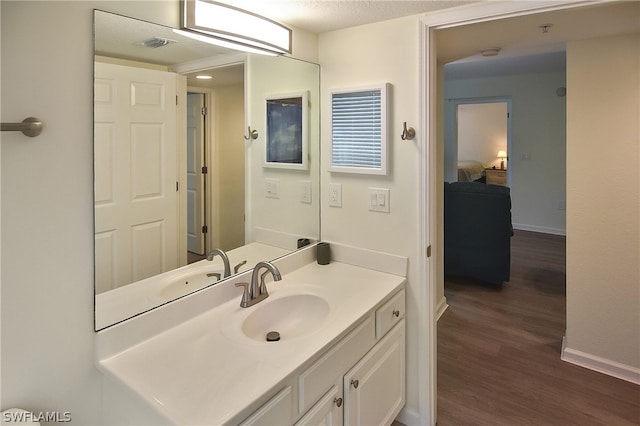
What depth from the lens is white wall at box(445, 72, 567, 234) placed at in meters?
5.83

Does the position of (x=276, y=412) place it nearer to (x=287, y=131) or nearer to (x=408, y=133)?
(x=408, y=133)

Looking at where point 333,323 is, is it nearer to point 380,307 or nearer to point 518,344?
point 380,307

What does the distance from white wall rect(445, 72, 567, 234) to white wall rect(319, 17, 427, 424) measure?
4.92m

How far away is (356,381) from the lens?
1.56 m

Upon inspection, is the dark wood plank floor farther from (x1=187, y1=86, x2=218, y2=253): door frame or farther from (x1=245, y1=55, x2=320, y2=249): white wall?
(x1=187, y1=86, x2=218, y2=253): door frame

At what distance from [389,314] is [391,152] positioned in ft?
2.60

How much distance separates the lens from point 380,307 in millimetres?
1734

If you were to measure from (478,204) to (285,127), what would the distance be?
8.06ft

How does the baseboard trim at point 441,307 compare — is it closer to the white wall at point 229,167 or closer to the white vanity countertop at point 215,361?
the white vanity countertop at point 215,361

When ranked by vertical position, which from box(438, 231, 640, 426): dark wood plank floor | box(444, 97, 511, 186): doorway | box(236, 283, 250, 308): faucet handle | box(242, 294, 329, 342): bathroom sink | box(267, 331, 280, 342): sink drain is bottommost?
box(438, 231, 640, 426): dark wood plank floor

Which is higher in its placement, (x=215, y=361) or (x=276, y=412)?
(x=215, y=361)

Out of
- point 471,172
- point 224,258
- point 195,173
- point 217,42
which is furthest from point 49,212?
point 471,172

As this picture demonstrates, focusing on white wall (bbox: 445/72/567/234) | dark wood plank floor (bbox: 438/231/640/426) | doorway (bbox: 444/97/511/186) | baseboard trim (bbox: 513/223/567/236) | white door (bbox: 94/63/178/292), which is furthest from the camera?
doorway (bbox: 444/97/511/186)

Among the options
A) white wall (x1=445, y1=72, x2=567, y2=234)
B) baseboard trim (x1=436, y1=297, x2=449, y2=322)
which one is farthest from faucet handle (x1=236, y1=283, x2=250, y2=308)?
white wall (x1=445, y1=72, x2=567, y2=234)
